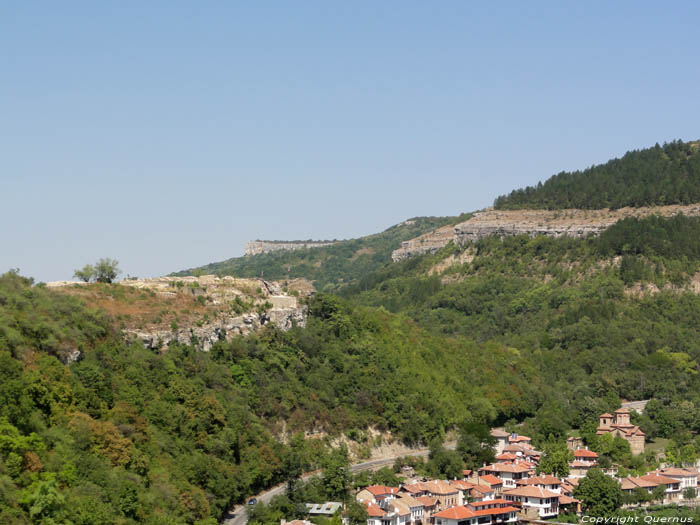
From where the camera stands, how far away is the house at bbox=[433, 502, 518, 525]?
5634 cm

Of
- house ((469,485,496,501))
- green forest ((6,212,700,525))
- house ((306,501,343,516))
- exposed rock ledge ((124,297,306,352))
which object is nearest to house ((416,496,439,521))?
house ((469,485,496,501))

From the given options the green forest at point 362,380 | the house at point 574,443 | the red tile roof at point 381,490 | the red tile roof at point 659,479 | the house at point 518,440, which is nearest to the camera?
the green forest at point 362,380

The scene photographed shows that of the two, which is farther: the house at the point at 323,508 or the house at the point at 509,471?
the house at the point at 509,471

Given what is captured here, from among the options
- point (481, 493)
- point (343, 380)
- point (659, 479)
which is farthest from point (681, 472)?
point (343, 380)

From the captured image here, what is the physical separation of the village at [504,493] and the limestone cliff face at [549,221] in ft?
189

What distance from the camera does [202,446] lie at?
5672 cm

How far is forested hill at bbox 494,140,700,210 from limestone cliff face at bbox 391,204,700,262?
1580 mm

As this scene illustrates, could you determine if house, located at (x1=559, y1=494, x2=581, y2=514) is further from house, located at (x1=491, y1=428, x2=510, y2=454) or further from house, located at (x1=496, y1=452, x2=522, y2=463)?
house, located at (x1=491, y1=428, x2=510, y2=454)

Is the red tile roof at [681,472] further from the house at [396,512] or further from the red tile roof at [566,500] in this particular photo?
the house at [396,512]

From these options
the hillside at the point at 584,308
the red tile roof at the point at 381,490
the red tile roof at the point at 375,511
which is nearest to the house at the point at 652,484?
the hillside at the point at 584,308

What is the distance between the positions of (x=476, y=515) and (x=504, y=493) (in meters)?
5.09

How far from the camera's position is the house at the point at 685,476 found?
208ft

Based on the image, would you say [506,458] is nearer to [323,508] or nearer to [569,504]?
[569,504]

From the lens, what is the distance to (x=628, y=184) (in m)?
132
